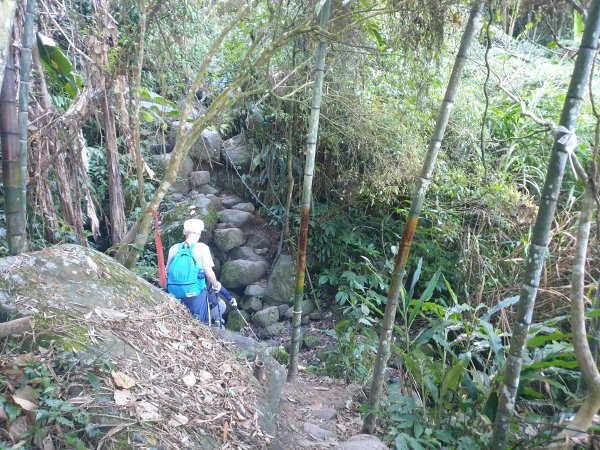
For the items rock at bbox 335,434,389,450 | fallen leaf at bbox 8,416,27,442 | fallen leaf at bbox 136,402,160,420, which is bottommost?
rock at bbox 335,434,389,450

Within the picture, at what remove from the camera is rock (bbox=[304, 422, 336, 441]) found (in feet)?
12.3

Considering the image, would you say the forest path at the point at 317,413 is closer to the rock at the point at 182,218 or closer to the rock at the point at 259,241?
the rock at the point at 182,218

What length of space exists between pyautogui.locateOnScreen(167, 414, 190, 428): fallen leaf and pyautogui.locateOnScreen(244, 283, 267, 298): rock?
16.9 ft

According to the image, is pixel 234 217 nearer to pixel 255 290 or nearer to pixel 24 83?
pixel 255 290

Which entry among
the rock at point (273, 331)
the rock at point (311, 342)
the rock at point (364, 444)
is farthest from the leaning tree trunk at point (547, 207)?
the rock at point (273, 331)

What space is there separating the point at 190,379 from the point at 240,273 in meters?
4.85

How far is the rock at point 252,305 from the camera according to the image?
784 cm

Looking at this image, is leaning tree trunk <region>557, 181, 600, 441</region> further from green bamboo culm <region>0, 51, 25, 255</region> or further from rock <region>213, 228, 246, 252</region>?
rock <region>213, 228, 246, 252</region>

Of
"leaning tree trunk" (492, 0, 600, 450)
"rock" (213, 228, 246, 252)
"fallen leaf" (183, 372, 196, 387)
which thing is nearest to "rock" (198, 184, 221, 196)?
"rock" (213, 228, 246, 252)

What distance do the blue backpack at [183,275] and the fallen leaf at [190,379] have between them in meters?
2.00

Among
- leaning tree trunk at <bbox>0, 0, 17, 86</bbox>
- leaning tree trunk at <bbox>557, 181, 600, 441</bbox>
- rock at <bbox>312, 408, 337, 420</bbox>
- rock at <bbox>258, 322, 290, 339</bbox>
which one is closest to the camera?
leaning tree trunk at <bbox>0, 0, 17, 86</bbox>

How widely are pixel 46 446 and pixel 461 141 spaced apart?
6507 millimetres

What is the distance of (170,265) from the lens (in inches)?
203

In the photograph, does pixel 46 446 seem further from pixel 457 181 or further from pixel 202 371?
pixel 457 181
